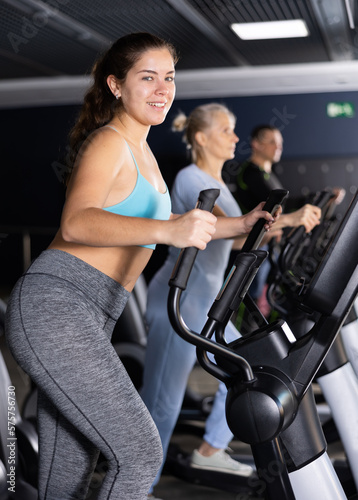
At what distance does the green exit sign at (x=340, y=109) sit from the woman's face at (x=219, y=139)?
16.6 feet

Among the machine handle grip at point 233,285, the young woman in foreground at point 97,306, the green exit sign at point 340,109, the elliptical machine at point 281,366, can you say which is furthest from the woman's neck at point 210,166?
the green exit sign at point 340,109

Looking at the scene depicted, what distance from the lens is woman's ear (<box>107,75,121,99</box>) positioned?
61.2 inches

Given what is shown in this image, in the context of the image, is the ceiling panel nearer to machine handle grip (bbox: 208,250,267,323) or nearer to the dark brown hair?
the dark brown hair

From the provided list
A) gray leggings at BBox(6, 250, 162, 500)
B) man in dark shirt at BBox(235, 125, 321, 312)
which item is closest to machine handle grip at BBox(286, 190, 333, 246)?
man in dark shirt at BBox(235, 125, 321, 312)

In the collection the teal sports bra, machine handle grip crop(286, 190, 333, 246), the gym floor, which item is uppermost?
machine handle grip crop(286, 190, 333, 246)

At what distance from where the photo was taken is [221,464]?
2.70m

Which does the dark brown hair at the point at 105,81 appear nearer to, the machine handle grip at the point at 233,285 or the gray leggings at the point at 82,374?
the gray leggings at the point at 82,374

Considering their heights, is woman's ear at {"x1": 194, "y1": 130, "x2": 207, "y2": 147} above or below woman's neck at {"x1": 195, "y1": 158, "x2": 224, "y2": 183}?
above

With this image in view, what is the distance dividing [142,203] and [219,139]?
125 centimetres

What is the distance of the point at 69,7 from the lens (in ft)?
14.7

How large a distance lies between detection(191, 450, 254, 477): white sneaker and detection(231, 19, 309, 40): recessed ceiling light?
3498 mm

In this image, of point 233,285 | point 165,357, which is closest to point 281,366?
point 233,285

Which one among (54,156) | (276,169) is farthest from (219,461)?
(54,156)

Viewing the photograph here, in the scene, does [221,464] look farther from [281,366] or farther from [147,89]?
[147,89]
